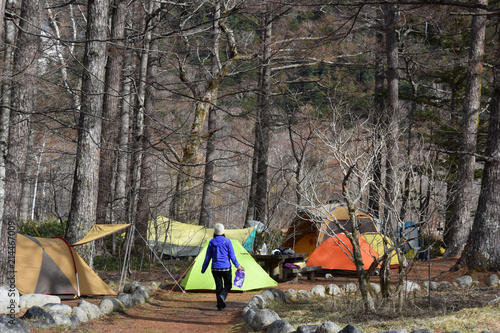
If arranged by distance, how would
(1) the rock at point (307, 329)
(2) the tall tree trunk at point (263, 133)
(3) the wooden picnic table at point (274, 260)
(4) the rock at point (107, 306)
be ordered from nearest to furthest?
1. (1) the rock at point (307, 329)
2. (4) the rock at point (107, 306)
3. (3) the wooden picnic table at point (274, 260)
4. (2) the tall tree trunk at point (263, 133)

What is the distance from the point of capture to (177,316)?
708cm

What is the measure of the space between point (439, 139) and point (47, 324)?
41.8 ft

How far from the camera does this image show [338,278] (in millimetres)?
11492

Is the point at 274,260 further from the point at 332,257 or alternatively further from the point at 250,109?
the point at 250,109

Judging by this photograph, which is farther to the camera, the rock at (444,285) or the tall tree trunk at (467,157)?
the tall tree trunk at (467,157)

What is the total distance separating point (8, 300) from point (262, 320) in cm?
310

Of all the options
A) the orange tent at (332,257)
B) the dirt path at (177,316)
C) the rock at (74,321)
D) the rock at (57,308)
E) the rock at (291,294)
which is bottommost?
the dirt path at (177,316)

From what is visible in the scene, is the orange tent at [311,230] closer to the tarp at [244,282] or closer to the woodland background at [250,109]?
the woodland background at [250,109]

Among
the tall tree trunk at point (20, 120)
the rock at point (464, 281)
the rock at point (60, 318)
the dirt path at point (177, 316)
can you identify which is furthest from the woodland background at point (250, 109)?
the rock at point (60, 318)

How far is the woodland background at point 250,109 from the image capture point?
25.1 ft

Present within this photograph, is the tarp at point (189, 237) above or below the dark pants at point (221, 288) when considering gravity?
above

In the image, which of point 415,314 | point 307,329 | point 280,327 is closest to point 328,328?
point 307,329

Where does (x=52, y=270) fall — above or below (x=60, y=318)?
above

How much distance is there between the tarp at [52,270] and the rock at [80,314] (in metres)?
1.59
